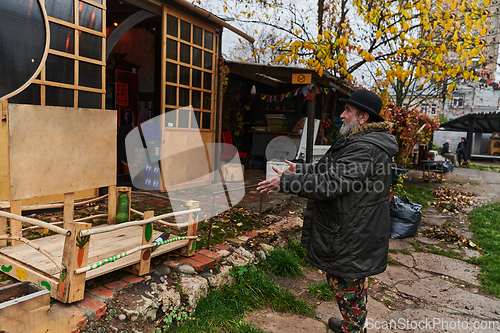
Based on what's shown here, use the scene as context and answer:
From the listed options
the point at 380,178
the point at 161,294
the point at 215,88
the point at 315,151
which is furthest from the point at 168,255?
the point at 315,151

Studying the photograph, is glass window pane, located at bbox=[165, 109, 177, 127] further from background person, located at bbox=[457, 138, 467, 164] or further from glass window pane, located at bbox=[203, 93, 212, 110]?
background person, located at bbox=[457, 138, 467, 164]

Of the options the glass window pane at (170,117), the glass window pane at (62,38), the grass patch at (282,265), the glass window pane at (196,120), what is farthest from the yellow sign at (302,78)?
the glass window pane at (62,38)

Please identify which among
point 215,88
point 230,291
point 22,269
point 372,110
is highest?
point 215,88

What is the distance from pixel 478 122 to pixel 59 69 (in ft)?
83.5

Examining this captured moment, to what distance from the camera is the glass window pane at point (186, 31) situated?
6.14m

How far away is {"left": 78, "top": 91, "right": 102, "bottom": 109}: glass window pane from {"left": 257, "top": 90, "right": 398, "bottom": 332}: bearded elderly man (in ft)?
11.5

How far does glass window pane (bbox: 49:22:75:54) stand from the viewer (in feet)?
13.7

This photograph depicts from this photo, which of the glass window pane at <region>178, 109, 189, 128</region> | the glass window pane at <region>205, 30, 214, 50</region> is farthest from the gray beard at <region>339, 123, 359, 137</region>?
the glass window pane at <region>205, 30, 214, 50</region>

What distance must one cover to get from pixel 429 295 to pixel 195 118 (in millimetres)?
5038

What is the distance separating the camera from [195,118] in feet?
22.1

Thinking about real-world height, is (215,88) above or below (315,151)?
above

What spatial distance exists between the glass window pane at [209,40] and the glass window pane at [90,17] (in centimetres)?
242

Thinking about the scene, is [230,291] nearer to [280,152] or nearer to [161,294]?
[161,294]

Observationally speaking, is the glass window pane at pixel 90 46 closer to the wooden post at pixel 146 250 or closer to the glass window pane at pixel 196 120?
the glass window pane at pixel 196 120
